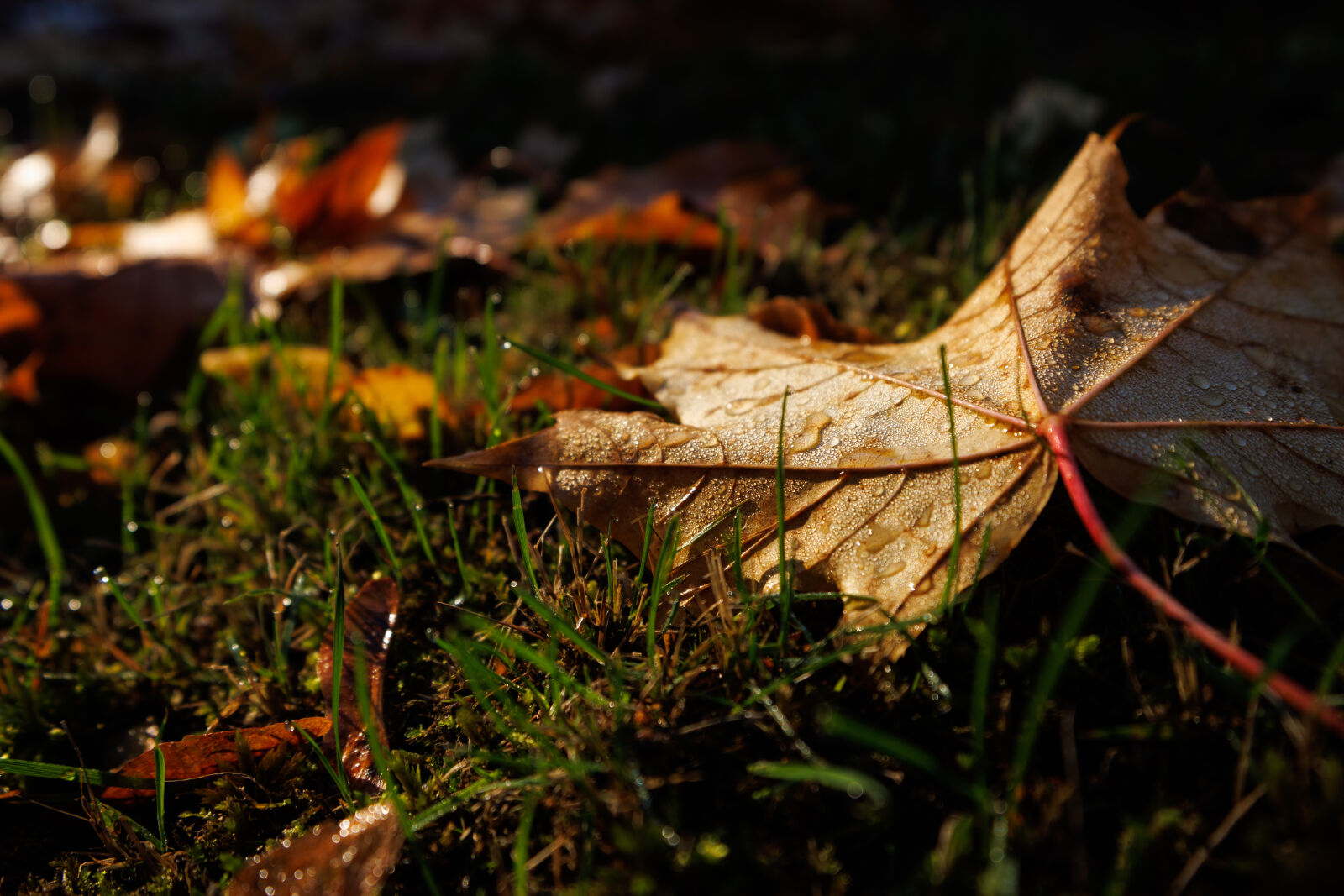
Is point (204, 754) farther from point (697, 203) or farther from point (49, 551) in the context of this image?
point (697, 203)

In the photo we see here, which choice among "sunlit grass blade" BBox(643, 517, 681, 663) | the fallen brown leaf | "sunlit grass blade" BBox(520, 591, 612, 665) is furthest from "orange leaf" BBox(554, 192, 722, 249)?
"sunlit grass blade" BBox(520, 591, 612, 665)

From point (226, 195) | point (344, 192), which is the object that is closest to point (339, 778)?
point (344, 192)

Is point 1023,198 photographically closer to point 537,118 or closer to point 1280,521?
point 1280,521

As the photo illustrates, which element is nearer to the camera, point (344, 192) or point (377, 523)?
point (377, 523)

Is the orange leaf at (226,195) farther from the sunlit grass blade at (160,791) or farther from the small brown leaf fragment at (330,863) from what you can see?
the small brown leaf fragment at (330,863)

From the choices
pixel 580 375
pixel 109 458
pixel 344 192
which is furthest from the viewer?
pixel 344 192

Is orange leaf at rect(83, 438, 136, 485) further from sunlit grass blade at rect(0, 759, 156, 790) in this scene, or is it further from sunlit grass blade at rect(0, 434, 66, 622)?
sunlit grass blade at rect(0, 759, 156, 790)
